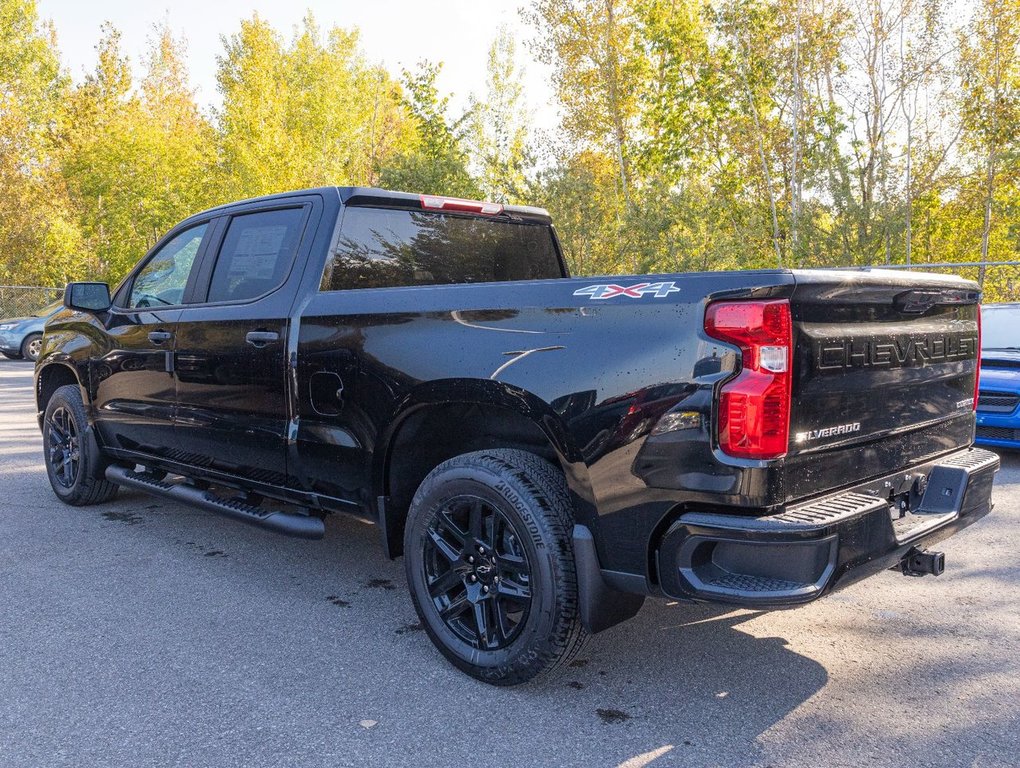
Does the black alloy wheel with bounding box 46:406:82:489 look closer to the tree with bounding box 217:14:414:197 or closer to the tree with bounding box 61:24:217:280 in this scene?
the tree with bounding box 217:14:414:197

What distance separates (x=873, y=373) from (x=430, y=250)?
232 cm

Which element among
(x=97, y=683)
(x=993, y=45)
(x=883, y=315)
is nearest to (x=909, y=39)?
(x=993, y=45)

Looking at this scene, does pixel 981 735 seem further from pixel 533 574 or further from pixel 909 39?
pixel 909 39

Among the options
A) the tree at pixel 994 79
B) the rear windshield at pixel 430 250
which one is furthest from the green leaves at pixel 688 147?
the rear windshield at pixel 430 250

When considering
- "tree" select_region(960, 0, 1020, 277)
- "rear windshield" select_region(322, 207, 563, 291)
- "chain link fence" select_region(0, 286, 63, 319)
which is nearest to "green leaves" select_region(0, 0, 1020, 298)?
"tree" select_region(960, 0, 1020, 277)

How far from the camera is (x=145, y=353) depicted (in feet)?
16.3

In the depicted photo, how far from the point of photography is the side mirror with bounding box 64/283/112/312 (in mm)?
5285

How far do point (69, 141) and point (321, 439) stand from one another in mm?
39517

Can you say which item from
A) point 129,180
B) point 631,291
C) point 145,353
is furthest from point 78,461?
point 129,180

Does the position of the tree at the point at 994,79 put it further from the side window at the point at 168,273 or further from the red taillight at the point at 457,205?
the side window at the point at 168,273

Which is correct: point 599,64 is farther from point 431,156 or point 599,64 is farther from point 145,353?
point 145,353

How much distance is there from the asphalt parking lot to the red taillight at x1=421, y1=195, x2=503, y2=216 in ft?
6.44

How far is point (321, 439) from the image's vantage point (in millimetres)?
3840

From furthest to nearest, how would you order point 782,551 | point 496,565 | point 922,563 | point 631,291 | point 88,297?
point 88,297
point 496,565
point 922,563
point 631,291
point 782,551
